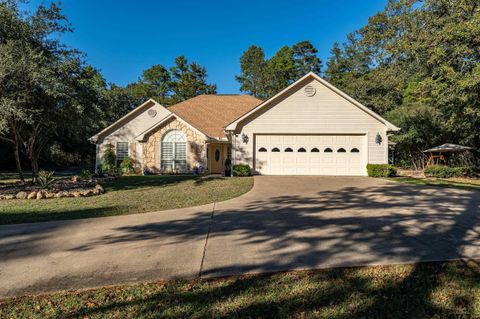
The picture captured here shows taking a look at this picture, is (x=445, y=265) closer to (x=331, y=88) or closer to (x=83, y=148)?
(x=331, y=88)

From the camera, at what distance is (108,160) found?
19297 millimetres

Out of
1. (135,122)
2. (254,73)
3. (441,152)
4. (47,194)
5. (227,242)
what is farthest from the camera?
(254,73)

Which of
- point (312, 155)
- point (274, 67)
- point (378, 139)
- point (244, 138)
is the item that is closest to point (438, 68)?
point (378, 139)

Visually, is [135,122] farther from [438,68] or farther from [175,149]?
[438,68]

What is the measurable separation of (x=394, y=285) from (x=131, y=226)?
15.6ft

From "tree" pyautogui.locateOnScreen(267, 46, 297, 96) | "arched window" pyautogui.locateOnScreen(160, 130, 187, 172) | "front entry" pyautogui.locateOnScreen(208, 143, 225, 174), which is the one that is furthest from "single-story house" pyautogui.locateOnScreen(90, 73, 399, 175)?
"tree" pyautogui.locateOnScreen(267, 46, 297, 96)

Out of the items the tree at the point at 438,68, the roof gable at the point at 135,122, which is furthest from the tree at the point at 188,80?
the tree at the point at 438,68

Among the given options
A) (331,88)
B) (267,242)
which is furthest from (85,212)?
(331,88)

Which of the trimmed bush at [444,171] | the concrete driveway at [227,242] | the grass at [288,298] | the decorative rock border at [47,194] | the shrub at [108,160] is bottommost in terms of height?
the grass at [288,298]

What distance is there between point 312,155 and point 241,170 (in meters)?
4.15

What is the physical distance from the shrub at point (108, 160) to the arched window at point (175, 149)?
361cm

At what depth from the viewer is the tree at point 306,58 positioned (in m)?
42.1

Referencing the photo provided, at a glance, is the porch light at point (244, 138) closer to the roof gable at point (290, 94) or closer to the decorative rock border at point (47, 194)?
the roof gable at point (290, 94)

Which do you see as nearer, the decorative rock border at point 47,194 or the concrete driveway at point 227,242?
the concrete driveway at point 227,242
